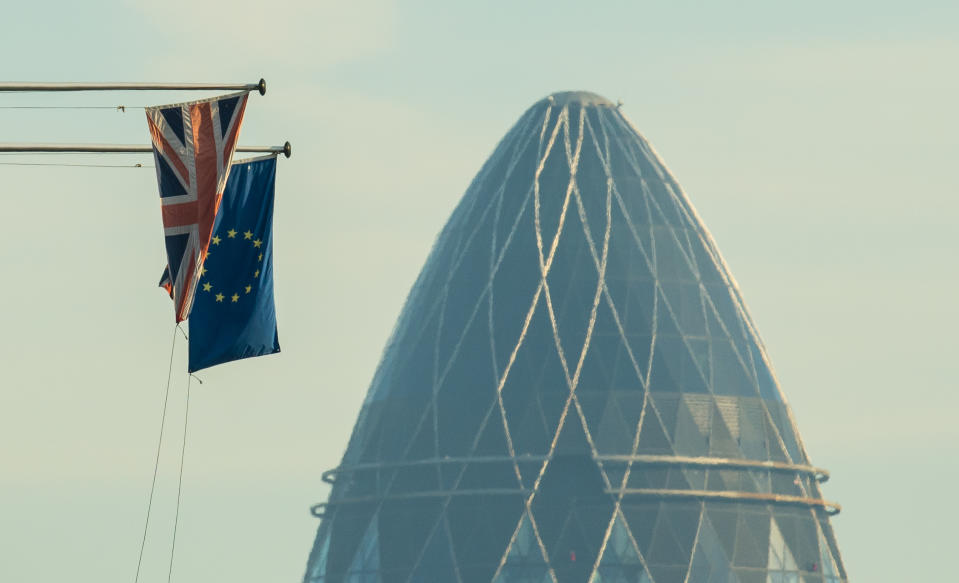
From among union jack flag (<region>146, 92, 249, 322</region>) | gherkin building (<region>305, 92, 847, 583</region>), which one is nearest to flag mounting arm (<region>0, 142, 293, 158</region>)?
union jack flag (<region>146, 92, 249, 322</region>)

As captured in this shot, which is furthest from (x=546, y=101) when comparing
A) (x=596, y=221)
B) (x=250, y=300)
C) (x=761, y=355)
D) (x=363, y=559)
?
(x=250, y=300)

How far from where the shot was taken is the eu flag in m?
57.2

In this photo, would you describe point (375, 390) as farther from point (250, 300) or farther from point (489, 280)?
point (250, 300)

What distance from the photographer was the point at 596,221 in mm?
141625

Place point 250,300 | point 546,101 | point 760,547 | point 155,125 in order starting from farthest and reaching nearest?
point 546,101 < point 760,547 < point 250,300 < point 155,125

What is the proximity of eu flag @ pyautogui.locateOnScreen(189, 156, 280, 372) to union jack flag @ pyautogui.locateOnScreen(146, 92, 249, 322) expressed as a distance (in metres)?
1.52

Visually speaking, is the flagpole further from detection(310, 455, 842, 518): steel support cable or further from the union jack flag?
detection(310, 455, 842, 518): steel support cable

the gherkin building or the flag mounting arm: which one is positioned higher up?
the gherkin building

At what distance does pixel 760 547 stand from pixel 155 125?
86.3 metres

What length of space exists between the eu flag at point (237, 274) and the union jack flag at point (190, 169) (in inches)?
59.8

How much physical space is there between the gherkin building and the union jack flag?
77944 mm

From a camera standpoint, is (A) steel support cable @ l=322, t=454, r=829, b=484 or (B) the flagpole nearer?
(B) the flagpole

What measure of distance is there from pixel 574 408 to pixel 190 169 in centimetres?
8269

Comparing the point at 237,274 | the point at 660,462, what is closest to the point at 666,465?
the point at 660,462
